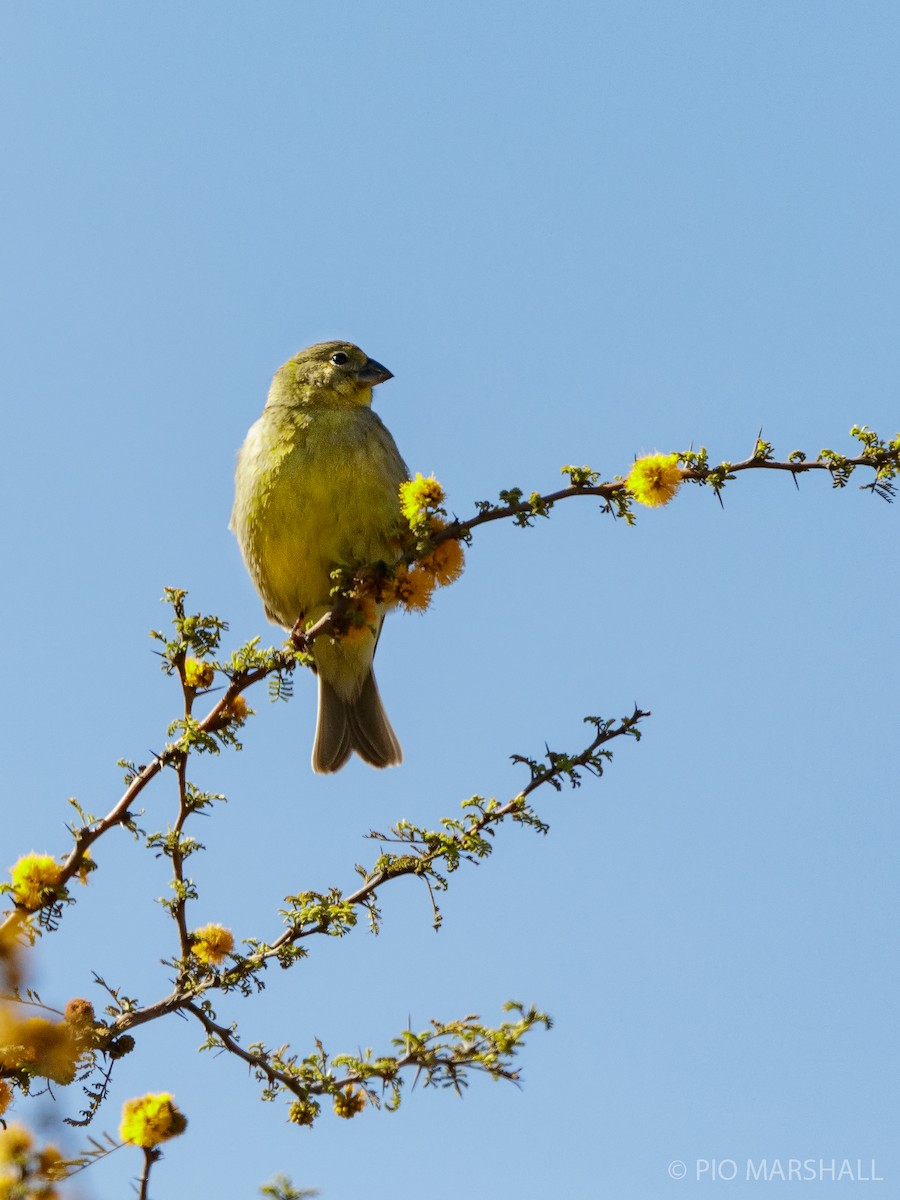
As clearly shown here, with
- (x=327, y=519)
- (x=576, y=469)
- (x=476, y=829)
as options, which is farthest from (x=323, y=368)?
(x=476, y=829)

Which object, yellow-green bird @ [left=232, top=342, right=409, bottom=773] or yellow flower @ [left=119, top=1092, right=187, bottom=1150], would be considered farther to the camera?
yellow-green bird @ [left=232, top=342, right=409, bottom=773]

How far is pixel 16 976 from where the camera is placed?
108 inches

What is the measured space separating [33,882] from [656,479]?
5.68 feet

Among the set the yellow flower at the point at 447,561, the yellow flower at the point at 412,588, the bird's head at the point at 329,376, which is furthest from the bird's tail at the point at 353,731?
the yellow flower at the point at 447,561

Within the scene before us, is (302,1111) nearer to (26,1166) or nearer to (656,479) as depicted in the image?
(26,1166)

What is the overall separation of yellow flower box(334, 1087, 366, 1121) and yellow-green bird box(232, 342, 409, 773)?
233 cm

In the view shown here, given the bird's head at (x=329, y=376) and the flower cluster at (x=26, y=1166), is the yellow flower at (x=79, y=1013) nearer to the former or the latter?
the flower cluster at (x=26, y=1166)

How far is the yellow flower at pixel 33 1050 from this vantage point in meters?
2.69

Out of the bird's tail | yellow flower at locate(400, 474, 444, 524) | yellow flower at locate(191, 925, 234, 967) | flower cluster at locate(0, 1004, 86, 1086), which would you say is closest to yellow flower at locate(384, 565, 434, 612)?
yellow flower at locate(400, 474, 444, 524)

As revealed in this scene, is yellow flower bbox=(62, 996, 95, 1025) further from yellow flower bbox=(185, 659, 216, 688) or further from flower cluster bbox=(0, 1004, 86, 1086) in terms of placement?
yellow flower bbox=(185, 659, 216, 688)

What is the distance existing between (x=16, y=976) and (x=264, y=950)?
569 mm

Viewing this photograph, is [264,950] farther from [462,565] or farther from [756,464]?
[756,464]

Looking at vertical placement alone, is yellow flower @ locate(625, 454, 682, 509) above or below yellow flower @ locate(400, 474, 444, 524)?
below

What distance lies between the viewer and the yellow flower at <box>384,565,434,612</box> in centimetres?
408
